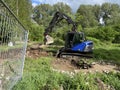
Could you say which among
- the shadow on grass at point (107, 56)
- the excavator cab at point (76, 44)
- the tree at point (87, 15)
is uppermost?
the tree at point (87, 15)

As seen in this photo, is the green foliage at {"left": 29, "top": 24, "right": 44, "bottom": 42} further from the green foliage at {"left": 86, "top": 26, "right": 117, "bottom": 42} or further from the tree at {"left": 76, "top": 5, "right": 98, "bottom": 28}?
the tree at {"left": 76, "top": 5, "right": 98, "bottom": 28}

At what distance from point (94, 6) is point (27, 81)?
73.8 meters

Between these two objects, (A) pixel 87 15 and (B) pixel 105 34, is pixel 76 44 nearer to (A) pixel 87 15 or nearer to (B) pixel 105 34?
(B) pixel 105 34

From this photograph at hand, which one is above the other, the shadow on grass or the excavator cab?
the excavator cab

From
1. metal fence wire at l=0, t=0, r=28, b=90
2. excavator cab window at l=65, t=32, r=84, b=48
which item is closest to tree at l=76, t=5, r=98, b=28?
excavator cab window at l=65, t=32, r=84, b=48

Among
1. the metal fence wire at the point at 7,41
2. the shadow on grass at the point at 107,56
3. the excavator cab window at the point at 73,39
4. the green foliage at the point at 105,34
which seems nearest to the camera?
the metal fence wire at the point at 7,41

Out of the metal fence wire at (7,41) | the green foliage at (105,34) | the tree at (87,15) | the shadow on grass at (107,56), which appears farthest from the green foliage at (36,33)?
the metal fence wire at (7,41)

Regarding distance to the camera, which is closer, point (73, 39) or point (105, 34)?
point (73, 39)

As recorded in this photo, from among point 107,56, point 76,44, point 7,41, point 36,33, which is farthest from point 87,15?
point 7,41

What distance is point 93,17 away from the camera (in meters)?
72.4

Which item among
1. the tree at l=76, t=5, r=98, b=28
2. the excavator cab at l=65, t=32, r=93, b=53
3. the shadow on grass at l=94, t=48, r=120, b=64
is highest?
the tree at l=76, t=5, r=98, b=28

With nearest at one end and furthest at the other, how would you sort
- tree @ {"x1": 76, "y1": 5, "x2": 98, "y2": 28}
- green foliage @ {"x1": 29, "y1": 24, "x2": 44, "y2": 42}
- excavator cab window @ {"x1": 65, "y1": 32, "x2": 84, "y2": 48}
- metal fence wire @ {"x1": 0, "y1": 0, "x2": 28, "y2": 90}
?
metal fence wire @ {"x1": 0, "y1": 0, "x2": 28, "y2": 90}, excavator cab window @ {"x1": 65, "y1": 32, "x2": 84, "y2": 48}, green foliage @ {"x1": 29, "y1": 24, "x2": 44, "y2": 42}, tree @ {"x1": 76, "y1": 5, "x2": 98, "y2": 28}

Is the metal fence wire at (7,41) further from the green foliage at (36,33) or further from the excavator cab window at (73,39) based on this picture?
the green foliage at (36,33)

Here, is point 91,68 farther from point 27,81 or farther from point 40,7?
point 40,7
